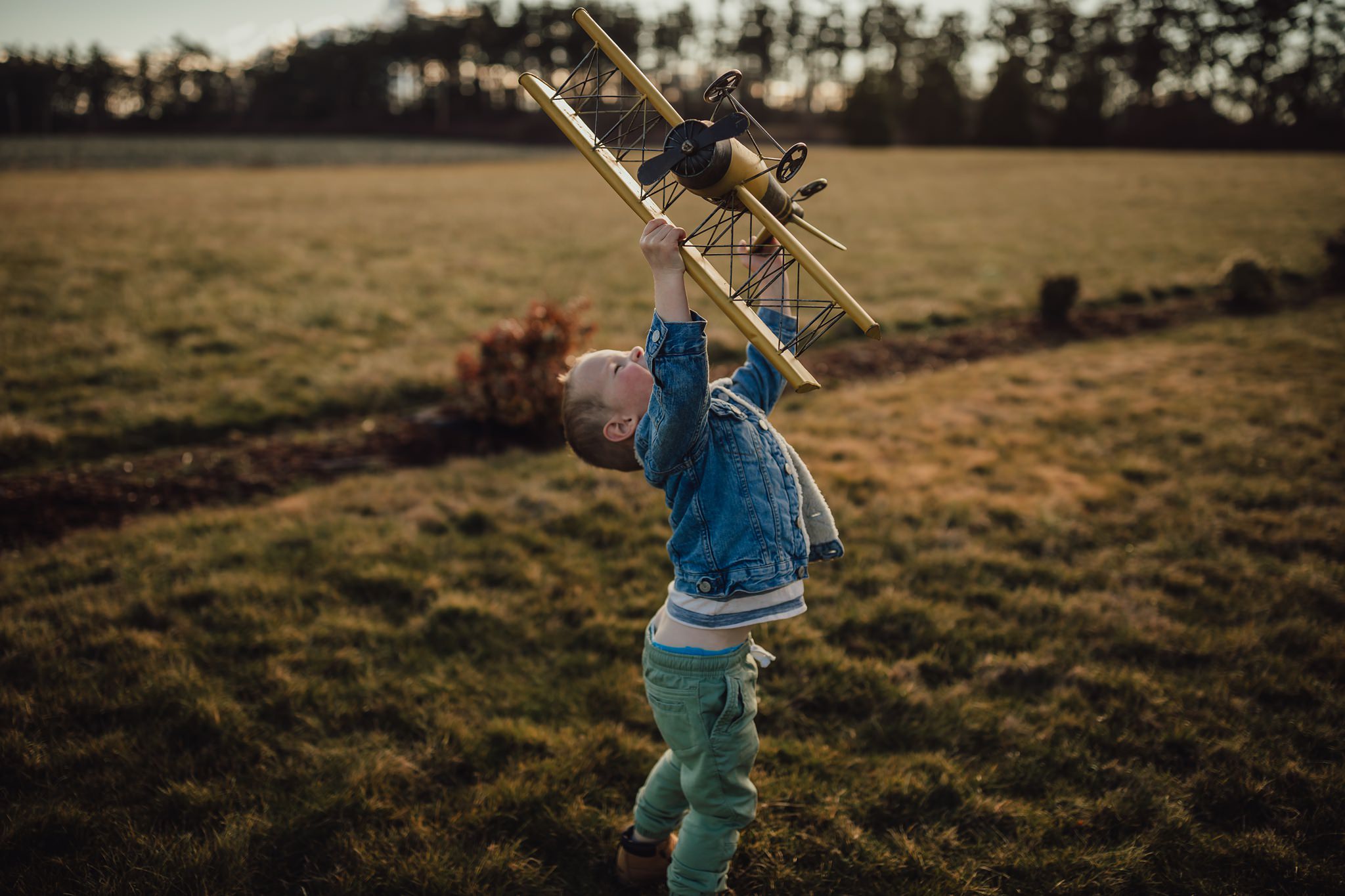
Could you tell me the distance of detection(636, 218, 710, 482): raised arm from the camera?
1.72m

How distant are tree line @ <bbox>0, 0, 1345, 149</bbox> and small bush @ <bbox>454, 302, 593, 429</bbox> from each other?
43.6 m

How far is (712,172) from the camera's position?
1.75 metres

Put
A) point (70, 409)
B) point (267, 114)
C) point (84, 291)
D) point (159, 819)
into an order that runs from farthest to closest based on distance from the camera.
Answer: point (267, 114) → point (84, 291) → point (70, 409) → point (159, 819)

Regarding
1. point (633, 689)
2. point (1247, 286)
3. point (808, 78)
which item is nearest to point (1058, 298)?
point (1247, 286)

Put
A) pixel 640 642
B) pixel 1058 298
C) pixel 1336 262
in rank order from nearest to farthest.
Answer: pixel 640 642 → pixel 1058 298 → pixel 1336 262

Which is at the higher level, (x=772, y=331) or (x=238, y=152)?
(x=238, y=152)

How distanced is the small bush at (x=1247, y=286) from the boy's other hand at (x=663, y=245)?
11667 mm

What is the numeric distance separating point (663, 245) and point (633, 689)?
239 cm

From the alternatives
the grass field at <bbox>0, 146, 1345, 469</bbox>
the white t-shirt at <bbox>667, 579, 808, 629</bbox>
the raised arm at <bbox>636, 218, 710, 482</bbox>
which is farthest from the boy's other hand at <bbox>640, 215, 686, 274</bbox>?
the grass field at <bbox>0, 146, 1345, 469</bbox>

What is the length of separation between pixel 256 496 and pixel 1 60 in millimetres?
94378

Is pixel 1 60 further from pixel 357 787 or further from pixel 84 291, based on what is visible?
pixel 357 787

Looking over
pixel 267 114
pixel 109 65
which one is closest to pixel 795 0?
pixel 267 114

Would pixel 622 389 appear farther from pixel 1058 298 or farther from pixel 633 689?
pixel 1058 298

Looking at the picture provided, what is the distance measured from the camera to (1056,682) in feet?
11.6
